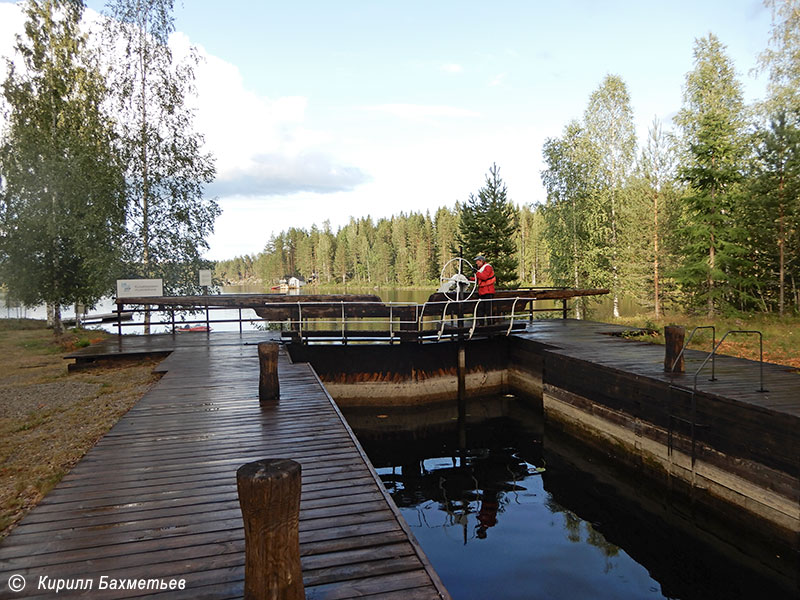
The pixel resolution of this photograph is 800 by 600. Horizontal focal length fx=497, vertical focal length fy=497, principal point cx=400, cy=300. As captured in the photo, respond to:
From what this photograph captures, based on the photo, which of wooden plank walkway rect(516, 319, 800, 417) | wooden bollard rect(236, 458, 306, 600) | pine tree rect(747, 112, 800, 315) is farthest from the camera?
pine tree rect(747, 112, 800, 315)

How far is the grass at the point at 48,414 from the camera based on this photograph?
7387 mm

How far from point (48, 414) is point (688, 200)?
2510cm

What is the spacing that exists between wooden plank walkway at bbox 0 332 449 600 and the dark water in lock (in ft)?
10.1

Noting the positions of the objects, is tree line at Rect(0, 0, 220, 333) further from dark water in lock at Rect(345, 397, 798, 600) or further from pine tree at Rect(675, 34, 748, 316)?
pine tree at Rect(675, 34, 748, 316)

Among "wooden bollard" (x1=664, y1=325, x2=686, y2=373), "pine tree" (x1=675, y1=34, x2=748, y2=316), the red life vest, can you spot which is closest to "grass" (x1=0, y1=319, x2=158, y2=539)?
the red life vest

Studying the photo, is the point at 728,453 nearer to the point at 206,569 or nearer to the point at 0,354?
the point at 206,569

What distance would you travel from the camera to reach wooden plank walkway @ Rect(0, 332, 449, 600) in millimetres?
3615

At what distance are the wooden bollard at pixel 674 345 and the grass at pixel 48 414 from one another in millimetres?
11196

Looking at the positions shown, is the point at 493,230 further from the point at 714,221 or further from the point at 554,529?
the point at 554,529

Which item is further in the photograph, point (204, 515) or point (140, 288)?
point (140, 288)

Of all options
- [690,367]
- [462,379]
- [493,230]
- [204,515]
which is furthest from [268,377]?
[493,230]

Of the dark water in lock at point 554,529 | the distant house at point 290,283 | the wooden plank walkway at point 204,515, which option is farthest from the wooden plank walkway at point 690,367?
the distant house at point 290,283

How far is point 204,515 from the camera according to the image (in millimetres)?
4562

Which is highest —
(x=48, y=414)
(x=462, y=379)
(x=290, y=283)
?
(x=290, y=283)
